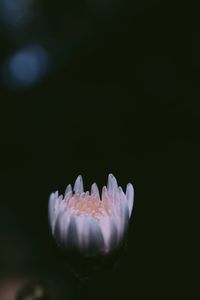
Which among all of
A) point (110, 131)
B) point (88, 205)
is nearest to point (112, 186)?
point (88, 205)

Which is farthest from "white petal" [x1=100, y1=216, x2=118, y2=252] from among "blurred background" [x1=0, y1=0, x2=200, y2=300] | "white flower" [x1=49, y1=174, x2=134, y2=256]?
"blurred background" [x1=0, y1=0, x2=200, y2=300]

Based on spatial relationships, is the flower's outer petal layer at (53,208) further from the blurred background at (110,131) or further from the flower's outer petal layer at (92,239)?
the blurred background at (110,131)

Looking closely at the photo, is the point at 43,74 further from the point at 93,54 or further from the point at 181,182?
the point at 181,182

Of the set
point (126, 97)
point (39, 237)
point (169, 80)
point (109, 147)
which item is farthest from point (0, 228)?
point (169, 80)

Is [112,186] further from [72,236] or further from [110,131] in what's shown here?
[110,131]

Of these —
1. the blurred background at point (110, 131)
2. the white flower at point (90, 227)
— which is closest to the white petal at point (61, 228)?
the white flower at point (90, 227)

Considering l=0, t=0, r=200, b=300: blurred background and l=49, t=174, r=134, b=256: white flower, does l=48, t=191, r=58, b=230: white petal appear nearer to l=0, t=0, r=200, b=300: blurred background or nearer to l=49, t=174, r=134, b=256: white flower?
l=49, t=174, r=134, b=256: white flower
